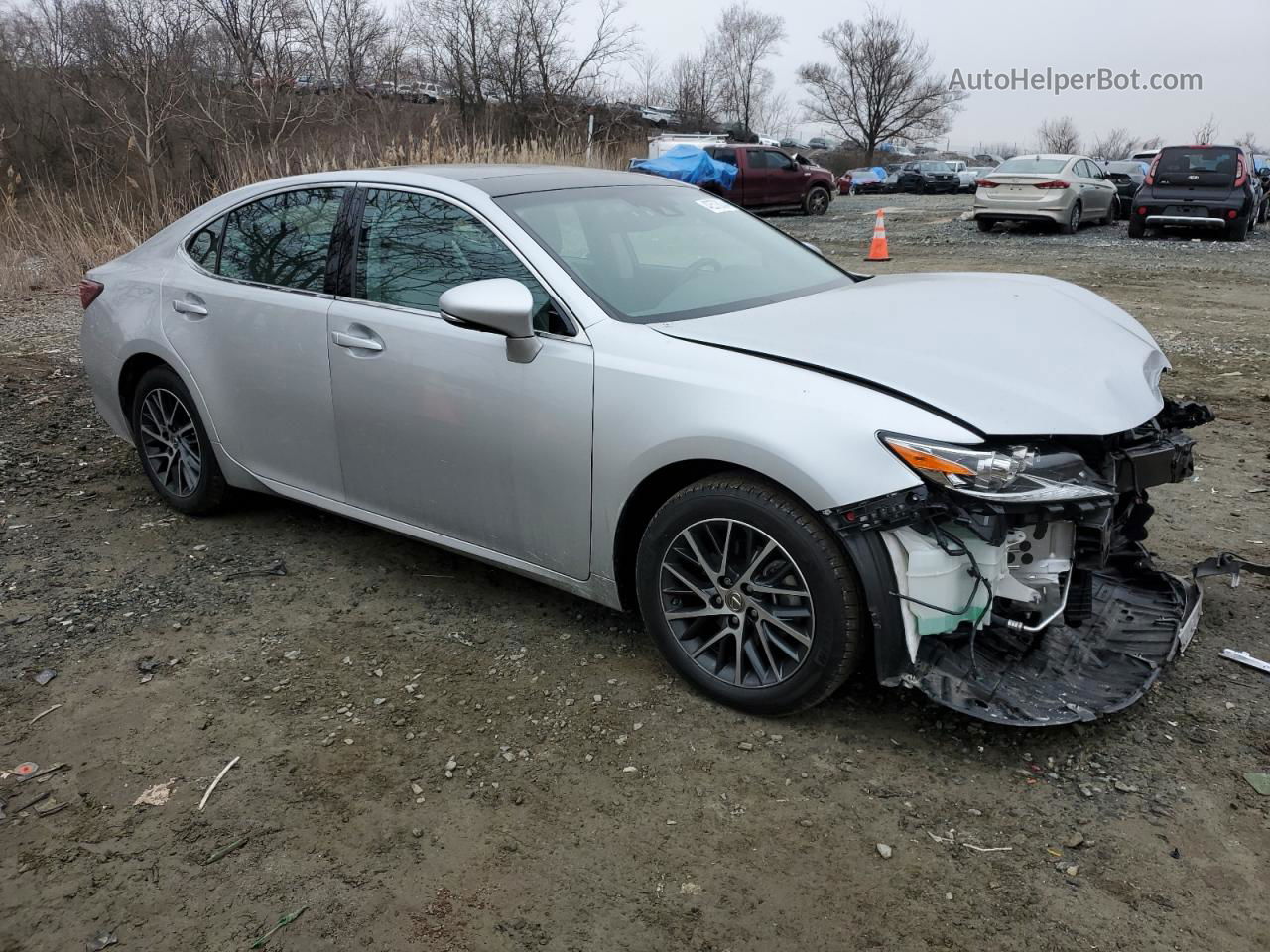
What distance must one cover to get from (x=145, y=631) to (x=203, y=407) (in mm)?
1105

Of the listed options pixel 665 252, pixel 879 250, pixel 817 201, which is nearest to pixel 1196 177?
pixel 879 250

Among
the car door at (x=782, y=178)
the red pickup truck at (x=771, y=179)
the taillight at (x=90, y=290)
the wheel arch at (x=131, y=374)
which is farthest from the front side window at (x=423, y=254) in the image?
the car door at (x=782, y=178)

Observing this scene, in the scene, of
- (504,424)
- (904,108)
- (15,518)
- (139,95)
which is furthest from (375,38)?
(904,108)

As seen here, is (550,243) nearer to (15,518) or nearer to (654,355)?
(654,355)

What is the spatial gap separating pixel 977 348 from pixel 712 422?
84 centimetres

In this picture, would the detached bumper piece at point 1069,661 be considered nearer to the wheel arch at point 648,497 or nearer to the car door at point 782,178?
the wheel arch at point 648,497

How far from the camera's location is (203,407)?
4273 millimetres

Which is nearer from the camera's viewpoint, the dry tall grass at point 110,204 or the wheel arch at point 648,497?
the wheel arch at point 648,497

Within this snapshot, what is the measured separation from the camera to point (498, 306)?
302 cm

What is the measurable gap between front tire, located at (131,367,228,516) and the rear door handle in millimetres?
1075

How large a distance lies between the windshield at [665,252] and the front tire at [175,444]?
1974 millimetres

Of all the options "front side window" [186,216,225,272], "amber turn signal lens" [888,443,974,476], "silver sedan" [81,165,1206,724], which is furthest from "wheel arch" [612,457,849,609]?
"front side window" [186,216,225,272]

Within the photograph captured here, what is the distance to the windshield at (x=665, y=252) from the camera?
10.8 feet

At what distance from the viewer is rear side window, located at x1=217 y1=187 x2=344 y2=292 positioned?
3.88 metres
